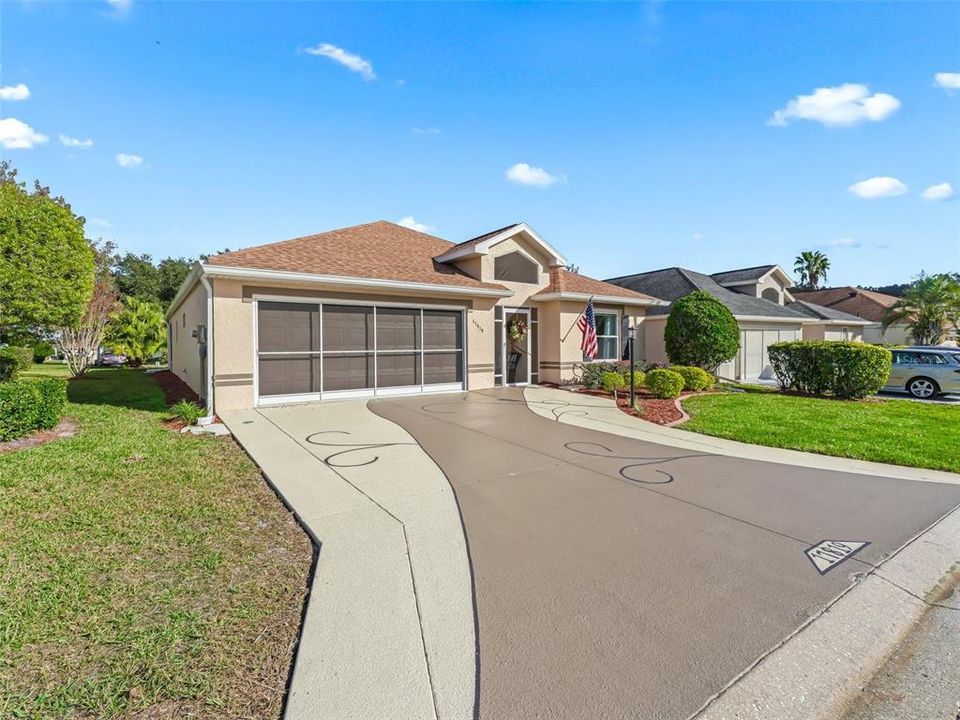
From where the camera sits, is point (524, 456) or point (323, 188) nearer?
point (524, 456)

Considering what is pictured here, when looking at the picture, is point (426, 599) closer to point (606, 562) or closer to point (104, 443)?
point (606, 562)

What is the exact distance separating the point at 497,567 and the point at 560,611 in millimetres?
688

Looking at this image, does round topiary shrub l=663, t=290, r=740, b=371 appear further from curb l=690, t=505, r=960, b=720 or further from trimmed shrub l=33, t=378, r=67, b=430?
trimmed shrub l=33, t=378, r=67, b=430

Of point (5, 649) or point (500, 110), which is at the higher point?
point (500, 110)

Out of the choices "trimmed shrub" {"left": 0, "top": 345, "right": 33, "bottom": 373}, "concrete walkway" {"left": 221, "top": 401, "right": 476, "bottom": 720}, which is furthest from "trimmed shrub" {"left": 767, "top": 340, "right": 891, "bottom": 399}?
"trimmed shrub" {"left": 0, "top": 345, "right": 33, "bottom": 373}

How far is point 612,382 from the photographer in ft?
43.9

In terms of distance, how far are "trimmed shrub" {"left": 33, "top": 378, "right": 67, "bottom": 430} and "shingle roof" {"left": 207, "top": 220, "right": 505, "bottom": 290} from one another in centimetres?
363

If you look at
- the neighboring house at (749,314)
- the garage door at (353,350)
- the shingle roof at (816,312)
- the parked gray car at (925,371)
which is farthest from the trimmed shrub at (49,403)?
the shingle roof at (816,312)

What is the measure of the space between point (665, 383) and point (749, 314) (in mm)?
9886

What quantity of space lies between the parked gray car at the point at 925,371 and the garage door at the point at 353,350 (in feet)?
47.3

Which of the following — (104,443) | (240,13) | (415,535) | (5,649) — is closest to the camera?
(5,649)

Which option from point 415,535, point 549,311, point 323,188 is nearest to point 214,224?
point 323,188

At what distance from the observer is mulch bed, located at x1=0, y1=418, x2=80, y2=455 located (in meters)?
7.08

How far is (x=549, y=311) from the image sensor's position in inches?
629
